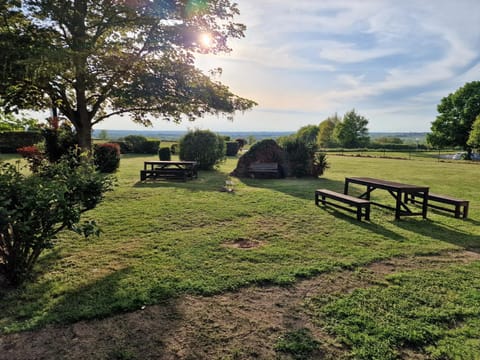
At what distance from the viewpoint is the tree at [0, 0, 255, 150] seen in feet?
28.2

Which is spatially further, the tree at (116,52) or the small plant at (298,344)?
the tree at (116,52)

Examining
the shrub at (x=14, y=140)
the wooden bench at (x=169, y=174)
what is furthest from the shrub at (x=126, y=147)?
the wooden bench at (x=169, y=174)

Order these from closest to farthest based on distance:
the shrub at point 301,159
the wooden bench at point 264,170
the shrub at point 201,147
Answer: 1. the wooden bench at point 264,170
2. the shrub at point 301,159
3. the shrub at point 201,147

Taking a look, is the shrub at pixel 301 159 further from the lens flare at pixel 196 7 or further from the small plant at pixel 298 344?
the small plant at pixel 298 344

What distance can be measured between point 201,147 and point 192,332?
1272cm

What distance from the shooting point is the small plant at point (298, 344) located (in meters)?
2.12

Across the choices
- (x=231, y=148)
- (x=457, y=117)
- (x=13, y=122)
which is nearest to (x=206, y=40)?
(x=13, y=122)

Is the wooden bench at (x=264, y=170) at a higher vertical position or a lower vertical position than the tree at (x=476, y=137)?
lower

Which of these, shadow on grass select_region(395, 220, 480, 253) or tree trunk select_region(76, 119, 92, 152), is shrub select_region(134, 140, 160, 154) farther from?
shadow on grass select_region(395, 220, 480, 253)

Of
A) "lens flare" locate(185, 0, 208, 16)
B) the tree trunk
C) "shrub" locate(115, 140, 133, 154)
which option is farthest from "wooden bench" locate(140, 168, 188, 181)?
"shrub" locate(115, 140, 133, 154)

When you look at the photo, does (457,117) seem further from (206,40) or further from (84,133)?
(84,133)

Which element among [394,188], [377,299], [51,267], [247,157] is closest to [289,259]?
[377,299]

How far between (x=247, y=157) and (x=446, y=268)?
31.0 feet

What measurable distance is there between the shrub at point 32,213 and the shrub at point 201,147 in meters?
11.4
